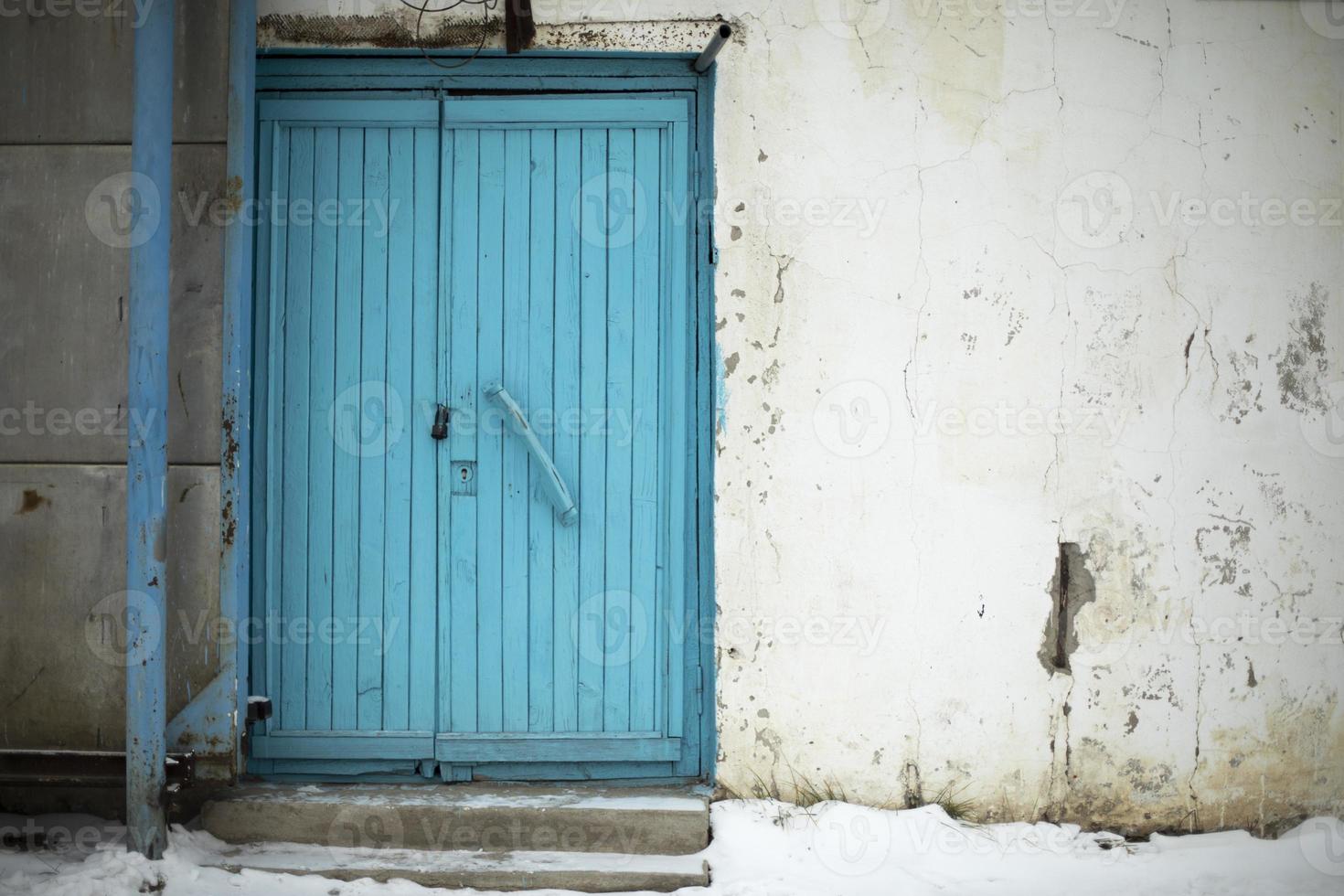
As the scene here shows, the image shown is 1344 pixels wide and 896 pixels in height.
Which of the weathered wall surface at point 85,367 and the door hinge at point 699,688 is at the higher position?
the weathered wall surface at point 85,367

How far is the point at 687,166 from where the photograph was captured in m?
3.35

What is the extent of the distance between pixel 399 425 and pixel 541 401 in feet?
1.68

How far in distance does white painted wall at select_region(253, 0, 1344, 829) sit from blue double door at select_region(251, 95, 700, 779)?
269 millimetres

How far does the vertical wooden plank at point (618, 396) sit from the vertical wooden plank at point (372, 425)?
79 centimetres

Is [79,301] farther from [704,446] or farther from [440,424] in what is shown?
[704,446]

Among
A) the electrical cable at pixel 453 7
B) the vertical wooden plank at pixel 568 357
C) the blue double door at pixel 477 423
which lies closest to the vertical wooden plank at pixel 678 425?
the blue double door at pixel 477 423

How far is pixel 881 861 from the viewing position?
310 cm

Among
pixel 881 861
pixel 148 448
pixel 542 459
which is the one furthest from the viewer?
pixel 542 459

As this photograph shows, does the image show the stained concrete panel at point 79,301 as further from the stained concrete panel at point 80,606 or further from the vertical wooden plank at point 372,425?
the vertical wooden plank at point 372,425

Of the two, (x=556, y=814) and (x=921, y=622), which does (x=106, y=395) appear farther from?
(x=921, y=622)

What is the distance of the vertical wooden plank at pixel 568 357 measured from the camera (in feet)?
11.0

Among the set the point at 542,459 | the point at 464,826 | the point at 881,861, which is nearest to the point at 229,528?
the point at 542,459

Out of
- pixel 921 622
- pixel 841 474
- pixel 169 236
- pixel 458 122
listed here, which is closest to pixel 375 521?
pixel 169 236

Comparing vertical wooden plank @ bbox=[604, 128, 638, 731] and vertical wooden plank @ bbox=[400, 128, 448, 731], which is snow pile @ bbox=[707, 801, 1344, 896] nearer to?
vertical wooden plank @ bbox=[604, 128, 638, 731]
